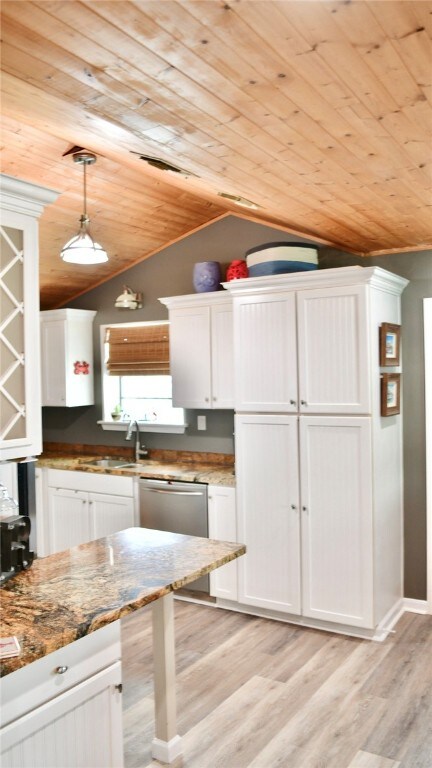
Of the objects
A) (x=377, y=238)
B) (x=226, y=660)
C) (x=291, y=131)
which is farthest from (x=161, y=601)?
(x=377, y=238)

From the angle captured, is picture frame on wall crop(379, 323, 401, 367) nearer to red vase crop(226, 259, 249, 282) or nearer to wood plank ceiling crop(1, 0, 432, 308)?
wood plank ceiling crop(1, 0, 432, 308)

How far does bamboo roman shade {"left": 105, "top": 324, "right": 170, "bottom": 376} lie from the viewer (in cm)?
528

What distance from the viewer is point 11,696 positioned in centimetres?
175

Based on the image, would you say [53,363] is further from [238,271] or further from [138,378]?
[238,271]

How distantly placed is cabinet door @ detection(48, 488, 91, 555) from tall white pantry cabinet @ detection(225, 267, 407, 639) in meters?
1.55

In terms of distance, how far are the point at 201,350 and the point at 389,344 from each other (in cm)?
144

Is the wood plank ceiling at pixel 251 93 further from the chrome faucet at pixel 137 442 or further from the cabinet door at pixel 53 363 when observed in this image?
the chrome faucet at pixel 137 442

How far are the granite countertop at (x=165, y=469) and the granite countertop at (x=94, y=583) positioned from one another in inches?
59.5

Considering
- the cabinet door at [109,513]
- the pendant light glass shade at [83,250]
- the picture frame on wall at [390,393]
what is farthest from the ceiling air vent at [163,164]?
the cabinet door at [109,513]

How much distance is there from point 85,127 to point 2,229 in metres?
0.58

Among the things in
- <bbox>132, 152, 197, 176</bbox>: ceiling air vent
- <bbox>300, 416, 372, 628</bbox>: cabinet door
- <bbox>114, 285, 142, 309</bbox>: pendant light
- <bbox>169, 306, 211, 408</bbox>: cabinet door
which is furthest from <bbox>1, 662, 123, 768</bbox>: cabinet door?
<bbox>114, 285, 142, 309</bbox>: pendant light

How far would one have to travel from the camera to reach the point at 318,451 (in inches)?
154

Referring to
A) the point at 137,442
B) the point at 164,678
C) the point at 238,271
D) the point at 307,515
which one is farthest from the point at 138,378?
the point at 164,678

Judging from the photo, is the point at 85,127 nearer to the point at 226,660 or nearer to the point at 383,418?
the point at 383,418
